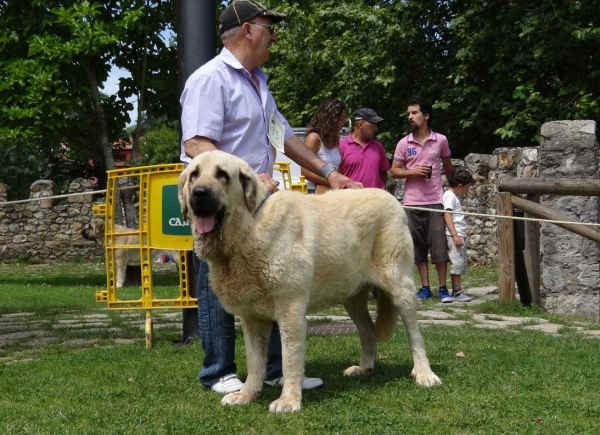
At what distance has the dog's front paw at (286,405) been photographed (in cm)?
469

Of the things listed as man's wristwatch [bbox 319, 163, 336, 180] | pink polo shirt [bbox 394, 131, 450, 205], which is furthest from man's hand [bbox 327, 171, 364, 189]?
pink polo shirt [bbox 394, 131, 450, 205]

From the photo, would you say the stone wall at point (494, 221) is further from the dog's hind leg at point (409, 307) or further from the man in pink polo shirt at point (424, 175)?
the dog's hind leg at point (409, 307)

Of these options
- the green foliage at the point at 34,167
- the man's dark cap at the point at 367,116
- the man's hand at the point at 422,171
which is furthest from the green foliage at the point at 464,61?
the green foliage at the point at 34,167

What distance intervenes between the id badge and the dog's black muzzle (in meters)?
0.99

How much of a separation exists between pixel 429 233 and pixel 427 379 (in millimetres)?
5267

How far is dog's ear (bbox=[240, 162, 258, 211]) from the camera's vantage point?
185 inches

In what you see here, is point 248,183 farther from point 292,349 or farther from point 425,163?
point 425,163

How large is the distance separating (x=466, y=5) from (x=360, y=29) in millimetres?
2890

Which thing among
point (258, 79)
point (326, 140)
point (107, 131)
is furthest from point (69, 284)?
point (258, 79)

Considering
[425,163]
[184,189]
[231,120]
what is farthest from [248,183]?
[425,163]

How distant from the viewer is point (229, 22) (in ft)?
17.0

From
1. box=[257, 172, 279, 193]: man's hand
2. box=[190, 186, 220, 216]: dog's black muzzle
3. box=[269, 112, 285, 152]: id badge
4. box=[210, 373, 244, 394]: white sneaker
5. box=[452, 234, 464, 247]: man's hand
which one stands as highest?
box=[269, 112, 285, 152]: id badge

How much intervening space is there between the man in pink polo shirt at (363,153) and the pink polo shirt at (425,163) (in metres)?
1.07

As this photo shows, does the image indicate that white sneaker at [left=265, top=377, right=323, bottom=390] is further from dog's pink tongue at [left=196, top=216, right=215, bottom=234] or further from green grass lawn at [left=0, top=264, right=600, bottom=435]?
dog's pink tongue at [left=196, top=216, right=215, bottom=234]
